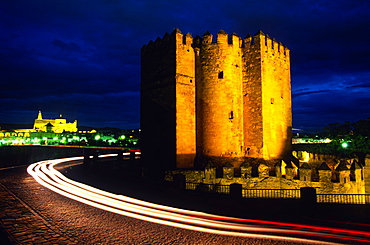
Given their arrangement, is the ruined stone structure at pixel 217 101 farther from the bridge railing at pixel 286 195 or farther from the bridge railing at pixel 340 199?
the bridge railing at pixel 340 199

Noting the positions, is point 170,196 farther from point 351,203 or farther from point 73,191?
point 351,203

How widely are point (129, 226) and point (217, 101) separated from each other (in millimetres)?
13508

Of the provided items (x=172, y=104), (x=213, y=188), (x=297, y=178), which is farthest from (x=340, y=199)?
(x=172, y=104)

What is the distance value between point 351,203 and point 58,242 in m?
16.5

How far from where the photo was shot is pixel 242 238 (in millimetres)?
6562

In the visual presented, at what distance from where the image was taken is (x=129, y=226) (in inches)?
292

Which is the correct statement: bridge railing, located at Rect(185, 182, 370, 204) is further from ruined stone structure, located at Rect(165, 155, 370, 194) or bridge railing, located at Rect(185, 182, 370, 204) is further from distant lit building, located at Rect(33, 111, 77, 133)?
distant lit building, located at Rect(33, 111, 77, 133)

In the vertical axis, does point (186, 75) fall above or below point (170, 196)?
above

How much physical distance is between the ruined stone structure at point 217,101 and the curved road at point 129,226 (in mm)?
9871

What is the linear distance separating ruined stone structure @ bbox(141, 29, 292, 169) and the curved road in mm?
9871

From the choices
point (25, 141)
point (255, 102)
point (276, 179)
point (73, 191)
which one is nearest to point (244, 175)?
point (276, 179)

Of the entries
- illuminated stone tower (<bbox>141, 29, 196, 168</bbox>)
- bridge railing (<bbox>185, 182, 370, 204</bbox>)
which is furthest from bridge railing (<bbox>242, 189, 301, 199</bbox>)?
illuminated stone tower (<bbox>141, 29, 196, 168</bbox>)

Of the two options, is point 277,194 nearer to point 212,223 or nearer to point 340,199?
point 340,199

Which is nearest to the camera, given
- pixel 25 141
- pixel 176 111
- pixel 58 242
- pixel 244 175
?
pixel 58 242
